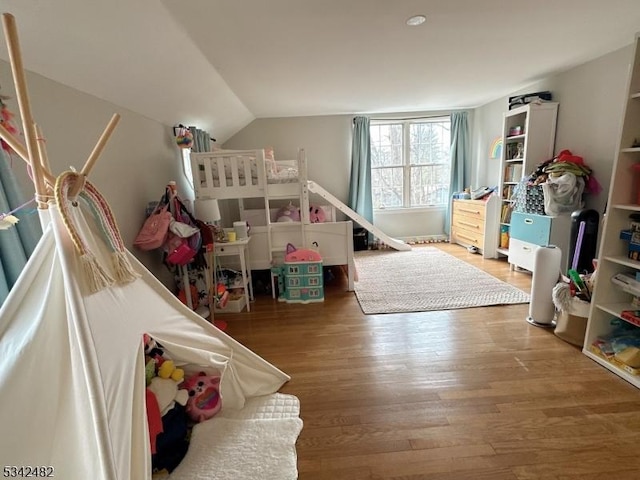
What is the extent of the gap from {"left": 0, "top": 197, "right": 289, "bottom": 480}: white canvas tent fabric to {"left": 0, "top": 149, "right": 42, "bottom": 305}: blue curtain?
28 centimetres

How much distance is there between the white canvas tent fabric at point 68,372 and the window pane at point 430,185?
16.3 feet

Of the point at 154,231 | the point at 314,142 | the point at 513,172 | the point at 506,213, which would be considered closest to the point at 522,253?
the point at 506,213

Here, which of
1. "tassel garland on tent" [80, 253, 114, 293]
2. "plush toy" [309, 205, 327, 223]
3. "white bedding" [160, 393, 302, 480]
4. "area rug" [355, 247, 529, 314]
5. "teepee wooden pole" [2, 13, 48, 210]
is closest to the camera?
"teepee wooden pole" [2, 13, 48, 210]

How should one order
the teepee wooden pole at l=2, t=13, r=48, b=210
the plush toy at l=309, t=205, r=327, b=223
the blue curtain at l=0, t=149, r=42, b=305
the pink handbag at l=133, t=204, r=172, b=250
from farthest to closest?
1. the plush toy at l=309, t=205, r=327, b=223
2. the pink handbag at l=133, t=204, r=172, b=250
3. the blue curtain at l=0, t=149, r=42, b=305
4. the teepee wooden pole at l=2, t=13, r=48, b=210

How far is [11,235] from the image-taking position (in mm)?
1115

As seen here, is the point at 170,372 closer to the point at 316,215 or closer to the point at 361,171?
the point at 316,215

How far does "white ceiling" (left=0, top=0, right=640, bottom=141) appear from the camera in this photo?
4.69ft

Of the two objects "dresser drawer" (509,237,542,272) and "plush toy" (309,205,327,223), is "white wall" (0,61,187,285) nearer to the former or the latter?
"plush toy" (309,205,327,223)

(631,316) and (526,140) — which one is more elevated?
(526,140)

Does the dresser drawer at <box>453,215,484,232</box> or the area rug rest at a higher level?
the dresser drawer at <box>453,215,484,232</box>

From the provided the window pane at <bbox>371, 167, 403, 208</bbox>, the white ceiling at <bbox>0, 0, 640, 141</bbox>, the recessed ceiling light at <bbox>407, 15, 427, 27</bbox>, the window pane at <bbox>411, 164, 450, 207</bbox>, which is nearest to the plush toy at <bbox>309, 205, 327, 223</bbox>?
the window pane at <bbox>371, 167, 403, 208</bbox>

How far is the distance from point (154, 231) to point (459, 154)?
4682 mm

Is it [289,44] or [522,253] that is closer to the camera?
[289,44]

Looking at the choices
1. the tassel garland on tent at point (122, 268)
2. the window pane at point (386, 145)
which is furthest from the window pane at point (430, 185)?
the tassel garland on tent at point (122, 268)
